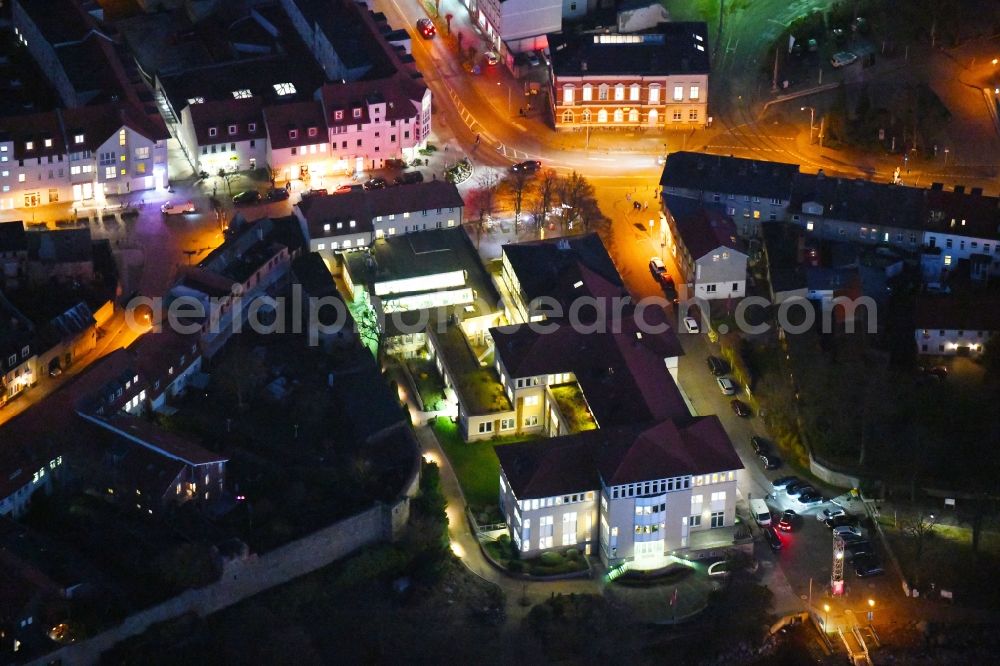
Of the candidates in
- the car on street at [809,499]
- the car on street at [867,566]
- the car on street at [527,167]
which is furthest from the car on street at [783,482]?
the car on street at [527,167]

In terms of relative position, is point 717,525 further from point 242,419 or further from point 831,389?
point 242,419

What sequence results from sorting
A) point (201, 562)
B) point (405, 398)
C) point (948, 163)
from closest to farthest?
1. point (201, 562)
2. point (405, 398)
3. point (948, 163)

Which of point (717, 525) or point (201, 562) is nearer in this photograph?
point (201, 562)

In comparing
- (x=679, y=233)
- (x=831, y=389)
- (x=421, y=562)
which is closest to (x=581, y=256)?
(x=679, y=233)

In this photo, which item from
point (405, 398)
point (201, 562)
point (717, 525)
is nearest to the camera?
point (201, 562)

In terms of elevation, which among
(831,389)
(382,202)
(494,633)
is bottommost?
(494,633)

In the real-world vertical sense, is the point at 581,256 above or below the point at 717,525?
above
